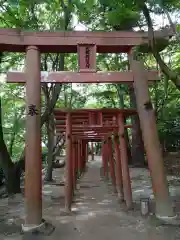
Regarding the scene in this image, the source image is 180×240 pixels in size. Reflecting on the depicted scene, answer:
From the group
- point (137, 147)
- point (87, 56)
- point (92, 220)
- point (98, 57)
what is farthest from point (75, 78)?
point (137, 147)

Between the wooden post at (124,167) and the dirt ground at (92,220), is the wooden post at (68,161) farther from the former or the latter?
the wooden post at (124,167)

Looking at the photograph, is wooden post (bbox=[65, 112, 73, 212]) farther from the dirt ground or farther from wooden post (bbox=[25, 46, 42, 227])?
wooden post (bbox=[25, 46, 42, 227])

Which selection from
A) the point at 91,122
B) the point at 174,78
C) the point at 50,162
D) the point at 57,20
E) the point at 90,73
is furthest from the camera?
the point at 50,162

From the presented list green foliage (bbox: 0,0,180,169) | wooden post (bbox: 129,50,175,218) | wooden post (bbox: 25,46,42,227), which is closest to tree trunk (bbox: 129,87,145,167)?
green foliage (bbox: 0,0,180,169)

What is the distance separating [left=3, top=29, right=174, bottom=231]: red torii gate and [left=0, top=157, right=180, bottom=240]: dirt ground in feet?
1.61

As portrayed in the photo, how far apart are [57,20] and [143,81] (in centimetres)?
537

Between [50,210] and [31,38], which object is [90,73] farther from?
[50,210]

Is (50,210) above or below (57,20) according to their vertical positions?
below

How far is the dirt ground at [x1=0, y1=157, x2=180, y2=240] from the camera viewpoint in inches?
212

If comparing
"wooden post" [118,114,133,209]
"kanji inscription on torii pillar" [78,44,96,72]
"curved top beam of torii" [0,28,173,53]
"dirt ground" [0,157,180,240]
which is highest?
"curved top beam of torii" [0,28,173,53]

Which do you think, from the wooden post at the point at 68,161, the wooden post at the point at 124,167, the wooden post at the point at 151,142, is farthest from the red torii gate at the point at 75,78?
the wooden post at the point at 68,161

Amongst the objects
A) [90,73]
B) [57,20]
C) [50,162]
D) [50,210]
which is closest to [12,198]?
[50,210]

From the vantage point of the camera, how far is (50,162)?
12.9 meters

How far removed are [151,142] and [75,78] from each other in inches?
80.9
